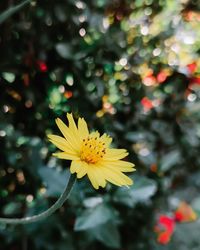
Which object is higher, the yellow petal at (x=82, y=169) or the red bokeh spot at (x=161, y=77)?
the yellow petal at (x=82, y=169)

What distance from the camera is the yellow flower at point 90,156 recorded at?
24.3 inches

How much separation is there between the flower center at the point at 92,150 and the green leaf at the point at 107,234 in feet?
1.76

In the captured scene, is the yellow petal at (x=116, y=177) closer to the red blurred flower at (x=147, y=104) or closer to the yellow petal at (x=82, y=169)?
the yellow petal at (x=82, y=169)

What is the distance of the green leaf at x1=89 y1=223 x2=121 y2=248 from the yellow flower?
0.54 meters

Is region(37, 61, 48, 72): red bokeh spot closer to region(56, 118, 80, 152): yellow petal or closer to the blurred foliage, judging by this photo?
the blurred foliage

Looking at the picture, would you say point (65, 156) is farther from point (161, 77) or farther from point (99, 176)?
point (161, 77)

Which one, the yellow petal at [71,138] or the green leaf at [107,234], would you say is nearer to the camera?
the yellow petal at [71,138]

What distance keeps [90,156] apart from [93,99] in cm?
57

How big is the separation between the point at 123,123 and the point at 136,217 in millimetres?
258

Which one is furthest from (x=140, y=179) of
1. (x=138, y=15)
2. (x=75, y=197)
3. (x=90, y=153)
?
(x=90, y=153)

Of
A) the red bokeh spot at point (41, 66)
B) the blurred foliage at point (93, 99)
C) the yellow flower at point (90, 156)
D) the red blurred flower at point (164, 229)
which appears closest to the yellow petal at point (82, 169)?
the yellow flower at point (90, 156)

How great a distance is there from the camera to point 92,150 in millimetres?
668

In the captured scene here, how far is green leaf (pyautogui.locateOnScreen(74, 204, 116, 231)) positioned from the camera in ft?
3.64

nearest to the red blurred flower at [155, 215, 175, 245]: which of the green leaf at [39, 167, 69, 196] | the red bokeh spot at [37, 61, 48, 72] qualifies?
the green leaf at [39, 167, 69, 196]
